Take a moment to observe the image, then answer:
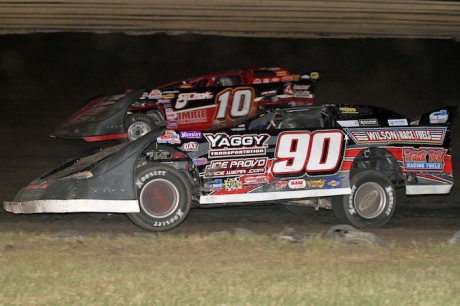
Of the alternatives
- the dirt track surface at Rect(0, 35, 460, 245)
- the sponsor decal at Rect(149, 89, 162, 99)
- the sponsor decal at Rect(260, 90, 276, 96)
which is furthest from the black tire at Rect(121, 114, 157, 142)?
the sponsor decal at Rect(260, 90, 276, 96)

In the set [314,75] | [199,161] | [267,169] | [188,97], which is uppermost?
[314,75]

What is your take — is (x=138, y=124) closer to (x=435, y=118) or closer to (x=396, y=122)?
(x=396, y=122)

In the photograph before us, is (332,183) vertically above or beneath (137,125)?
beneath

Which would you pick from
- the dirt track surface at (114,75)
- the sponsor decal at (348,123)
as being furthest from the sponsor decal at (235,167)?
the dirt track surface at (114,75)

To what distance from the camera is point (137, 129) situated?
12.4 m

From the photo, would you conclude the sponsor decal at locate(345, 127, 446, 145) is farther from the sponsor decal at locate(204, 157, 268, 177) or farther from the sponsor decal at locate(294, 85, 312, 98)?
the sponsor decal at locate(294, 85, 312, 98)

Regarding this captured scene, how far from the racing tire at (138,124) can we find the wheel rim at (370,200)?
16.7 ft

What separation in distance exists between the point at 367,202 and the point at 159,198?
8.53 feet

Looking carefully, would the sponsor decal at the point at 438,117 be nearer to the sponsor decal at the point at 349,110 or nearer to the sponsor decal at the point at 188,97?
the sponsor decal at the point at 349,110

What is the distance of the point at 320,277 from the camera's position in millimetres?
5566

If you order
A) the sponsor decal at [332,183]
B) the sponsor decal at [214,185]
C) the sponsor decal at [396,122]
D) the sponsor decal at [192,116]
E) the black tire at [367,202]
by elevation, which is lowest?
the black tire at [367,202]

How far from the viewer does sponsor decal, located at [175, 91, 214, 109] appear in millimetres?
12680

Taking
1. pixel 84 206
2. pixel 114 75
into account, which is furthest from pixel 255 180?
pixel 114 75

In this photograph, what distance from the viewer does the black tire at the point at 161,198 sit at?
751cm
